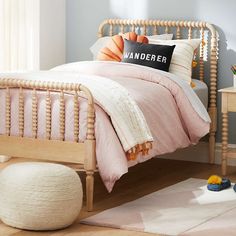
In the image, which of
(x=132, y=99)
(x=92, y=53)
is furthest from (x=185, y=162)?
(x=132, y=99)

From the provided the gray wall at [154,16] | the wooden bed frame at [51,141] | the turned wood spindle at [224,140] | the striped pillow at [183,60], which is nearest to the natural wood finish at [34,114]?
the wooden bed frame at [51,141]

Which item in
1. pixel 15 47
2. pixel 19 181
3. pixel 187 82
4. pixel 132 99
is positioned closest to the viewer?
pixel 19 181

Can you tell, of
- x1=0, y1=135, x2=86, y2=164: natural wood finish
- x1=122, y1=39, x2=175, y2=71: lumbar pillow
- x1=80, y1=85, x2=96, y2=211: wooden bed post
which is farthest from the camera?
x1=122, y1=39, x2=175, y2=71: lumbar pillow

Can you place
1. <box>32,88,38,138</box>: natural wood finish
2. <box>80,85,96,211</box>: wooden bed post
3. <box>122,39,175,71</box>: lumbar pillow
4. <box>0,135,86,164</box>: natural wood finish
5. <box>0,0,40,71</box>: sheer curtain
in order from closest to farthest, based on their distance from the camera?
<box>80,85,96,211</box>: wooden bed post
<box>0,135,86,164</box>: natural wood finish
<box>32,88,38,138</box>: natural wood finish
<box>122,39,175,71</box>: lumbar pillow
<box>0,0,40,71</box>: sheer curtain

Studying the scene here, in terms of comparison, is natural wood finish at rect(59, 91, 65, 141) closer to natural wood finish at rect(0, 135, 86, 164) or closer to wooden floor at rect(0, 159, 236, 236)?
natural wood finish at rect(0, 135, 86, 164)

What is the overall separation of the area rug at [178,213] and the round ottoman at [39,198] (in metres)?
0.21

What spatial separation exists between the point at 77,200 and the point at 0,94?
3.09ft

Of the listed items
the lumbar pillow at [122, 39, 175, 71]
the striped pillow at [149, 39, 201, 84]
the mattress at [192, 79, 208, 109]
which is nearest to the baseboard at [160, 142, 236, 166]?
the mattress at [192, 79, 208, 109]

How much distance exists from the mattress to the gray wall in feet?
0.57

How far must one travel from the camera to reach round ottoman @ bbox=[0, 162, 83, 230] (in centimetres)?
364

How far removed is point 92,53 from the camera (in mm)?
5965

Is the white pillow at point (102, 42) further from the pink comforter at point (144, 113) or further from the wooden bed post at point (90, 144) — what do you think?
the wooden bed post at point (90, 144)

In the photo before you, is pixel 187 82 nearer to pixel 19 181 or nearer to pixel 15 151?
pixel 15 151

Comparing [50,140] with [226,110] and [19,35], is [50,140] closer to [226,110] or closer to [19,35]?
[226,110]
